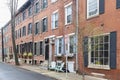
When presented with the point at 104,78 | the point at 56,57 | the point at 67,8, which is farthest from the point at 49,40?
the point at 104,78

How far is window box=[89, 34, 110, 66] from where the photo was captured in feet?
59.4

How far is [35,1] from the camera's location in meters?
37.3

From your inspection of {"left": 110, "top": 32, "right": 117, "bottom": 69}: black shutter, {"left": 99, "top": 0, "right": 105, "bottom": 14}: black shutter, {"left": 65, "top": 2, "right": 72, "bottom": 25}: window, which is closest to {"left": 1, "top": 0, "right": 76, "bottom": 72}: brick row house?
{"left": 65, "top": 2, "right": 72, "bottom": 25}: window

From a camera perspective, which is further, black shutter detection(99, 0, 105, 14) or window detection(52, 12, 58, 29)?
window detection(52, 12, 58, 29)

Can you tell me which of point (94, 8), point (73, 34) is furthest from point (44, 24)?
point (94, 8)

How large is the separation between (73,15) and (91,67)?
18.0 ft

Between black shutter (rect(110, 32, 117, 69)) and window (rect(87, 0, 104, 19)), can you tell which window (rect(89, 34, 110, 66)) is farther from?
window (rect(87, 0, 104, 19))

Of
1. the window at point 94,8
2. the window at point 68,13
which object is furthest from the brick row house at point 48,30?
the window at point 94,8

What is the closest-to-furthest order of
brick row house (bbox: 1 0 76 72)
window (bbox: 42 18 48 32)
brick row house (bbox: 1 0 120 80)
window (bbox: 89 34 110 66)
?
1. brick row house (bbox: 1 0 120 80)
2. window (bbox: 89 34 110 66)
3. brick row house (bbox: 1 0 76 72)
4. window (bbox: 42 18 48 32)

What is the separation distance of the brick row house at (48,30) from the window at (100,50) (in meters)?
2.04

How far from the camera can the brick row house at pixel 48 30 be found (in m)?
24.4

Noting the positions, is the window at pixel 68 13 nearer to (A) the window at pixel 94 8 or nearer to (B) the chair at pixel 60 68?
(B) the chair at pixel 60 68

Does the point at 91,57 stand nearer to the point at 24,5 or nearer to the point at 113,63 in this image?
the point at 113,63

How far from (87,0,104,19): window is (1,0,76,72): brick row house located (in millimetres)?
2365
